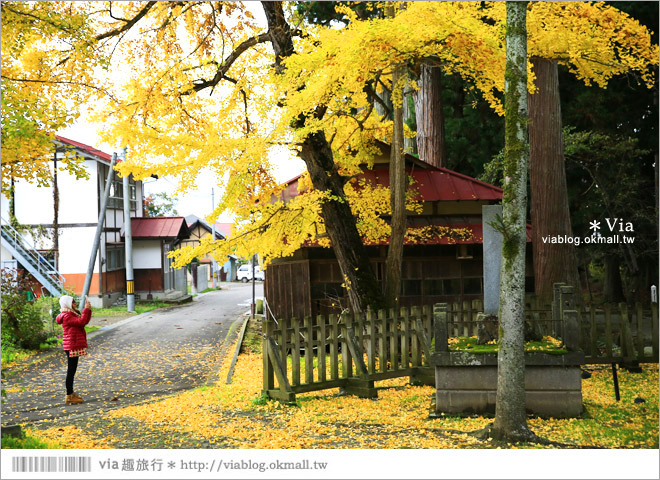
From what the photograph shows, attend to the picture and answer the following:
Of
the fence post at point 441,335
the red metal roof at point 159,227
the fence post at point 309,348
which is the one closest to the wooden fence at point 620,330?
the fence post at point 441,335

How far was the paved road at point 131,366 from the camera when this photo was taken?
9.28m

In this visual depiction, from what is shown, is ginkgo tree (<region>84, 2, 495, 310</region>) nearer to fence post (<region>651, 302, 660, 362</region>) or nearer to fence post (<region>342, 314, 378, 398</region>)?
fence post (<region>342, 314, 378, 398</region>)

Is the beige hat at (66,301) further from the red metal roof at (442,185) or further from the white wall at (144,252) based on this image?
the red metal roof at (442,185)

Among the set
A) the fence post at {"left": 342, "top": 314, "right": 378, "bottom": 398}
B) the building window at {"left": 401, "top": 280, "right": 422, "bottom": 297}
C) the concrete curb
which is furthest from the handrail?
the building window at {"left": 401, "top": 280, "right": 422, "bottom": 297}

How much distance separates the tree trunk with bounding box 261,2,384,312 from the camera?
34.7 feet

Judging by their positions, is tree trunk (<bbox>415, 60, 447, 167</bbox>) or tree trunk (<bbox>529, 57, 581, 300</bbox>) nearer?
tree trunk (<bbox>529, 57, 581, 300</bbox>)

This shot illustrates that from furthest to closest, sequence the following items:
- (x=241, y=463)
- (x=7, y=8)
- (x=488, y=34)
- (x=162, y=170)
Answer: (x=162, y=170) < (x=488, y=34) < (x=7, y=8) < (x=241, y=463)

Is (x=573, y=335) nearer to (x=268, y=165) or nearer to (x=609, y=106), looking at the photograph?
(x=268, y=165)

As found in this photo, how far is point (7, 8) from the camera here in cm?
746

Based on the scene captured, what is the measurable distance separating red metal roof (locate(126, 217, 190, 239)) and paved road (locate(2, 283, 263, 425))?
1.73 m

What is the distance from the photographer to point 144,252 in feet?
41.3

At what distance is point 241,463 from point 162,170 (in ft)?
17.1

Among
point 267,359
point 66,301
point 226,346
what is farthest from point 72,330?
point 226,346

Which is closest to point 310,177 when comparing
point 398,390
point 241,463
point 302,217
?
point 302,217
